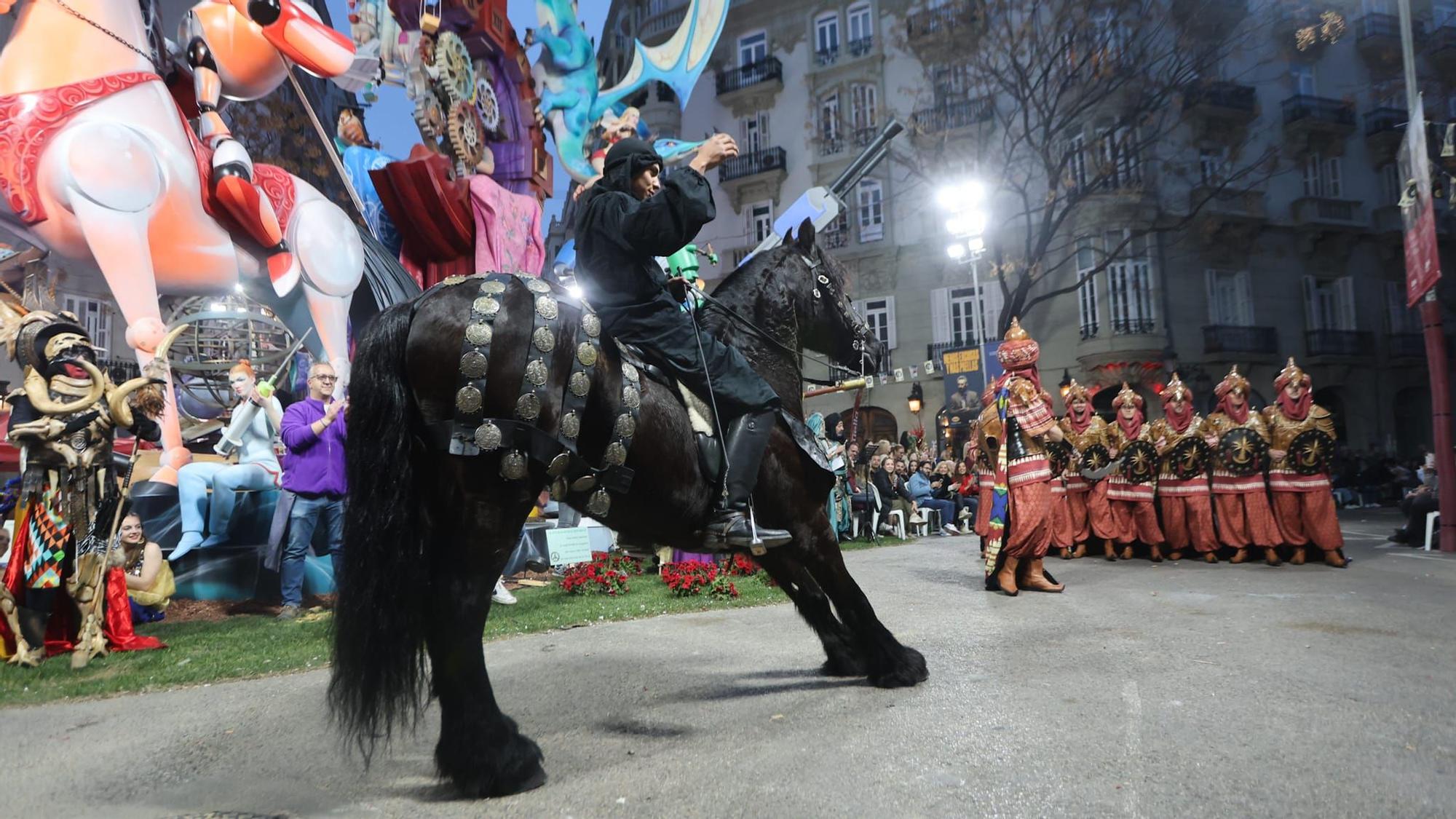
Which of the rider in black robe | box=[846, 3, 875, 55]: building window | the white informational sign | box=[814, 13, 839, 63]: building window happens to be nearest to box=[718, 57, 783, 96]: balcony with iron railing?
box=[814, 13, 839, 63]: building window

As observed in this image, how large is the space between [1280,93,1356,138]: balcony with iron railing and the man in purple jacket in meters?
26.9

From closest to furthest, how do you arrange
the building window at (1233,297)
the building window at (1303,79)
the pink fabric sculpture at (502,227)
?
the pink fabric sculpture at (502,227)
the building window at (1233,297)
the building window at (1303,79)

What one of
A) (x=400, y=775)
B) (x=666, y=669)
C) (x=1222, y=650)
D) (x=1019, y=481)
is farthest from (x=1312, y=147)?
(x=400, y=775)

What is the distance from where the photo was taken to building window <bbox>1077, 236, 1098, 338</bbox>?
21625 mm

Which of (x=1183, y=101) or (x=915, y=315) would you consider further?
(x=915, y=315)

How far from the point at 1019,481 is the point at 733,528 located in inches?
160

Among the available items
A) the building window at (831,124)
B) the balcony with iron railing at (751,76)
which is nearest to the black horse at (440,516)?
the building window at (831,124)

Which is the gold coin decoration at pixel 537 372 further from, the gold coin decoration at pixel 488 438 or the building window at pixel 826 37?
the building window at pixel 826 37

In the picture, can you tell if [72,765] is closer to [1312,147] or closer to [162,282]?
[162,282]

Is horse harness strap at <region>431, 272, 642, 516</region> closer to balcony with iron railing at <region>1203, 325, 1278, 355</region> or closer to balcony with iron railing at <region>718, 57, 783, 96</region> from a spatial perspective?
balcony with iron railing at <region>1203, 325, 1278, 355</region>

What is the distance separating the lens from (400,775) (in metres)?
2.88

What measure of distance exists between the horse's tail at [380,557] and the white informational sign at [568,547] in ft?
16.4

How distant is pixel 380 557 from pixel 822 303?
2.69 m

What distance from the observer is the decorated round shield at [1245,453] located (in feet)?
28.4
